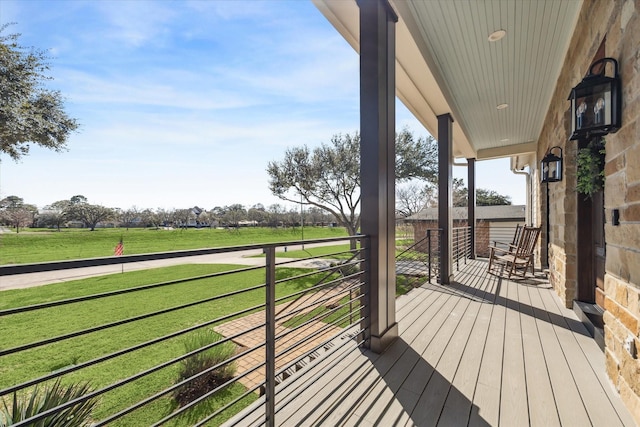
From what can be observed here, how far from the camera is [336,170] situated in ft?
36.0

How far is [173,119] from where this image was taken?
18672 mm

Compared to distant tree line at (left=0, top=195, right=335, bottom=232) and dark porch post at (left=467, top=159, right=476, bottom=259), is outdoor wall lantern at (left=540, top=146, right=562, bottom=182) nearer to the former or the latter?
dark porch post at (left=467, top=159, right=476, bottom=259)

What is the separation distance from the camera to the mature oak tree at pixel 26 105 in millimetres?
7312

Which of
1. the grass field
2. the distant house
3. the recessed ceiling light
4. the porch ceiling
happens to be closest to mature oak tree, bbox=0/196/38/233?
the grass field

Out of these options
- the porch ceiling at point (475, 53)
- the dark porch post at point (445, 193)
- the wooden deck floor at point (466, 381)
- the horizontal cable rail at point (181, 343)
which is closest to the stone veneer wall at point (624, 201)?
the wooden deck floor at point (466, 381)

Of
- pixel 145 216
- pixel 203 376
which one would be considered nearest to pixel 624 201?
pixel 203 376

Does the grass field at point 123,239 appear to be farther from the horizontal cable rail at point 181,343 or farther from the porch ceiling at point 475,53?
the porch ceiling at point 475,53

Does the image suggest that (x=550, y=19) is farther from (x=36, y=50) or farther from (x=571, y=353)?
(x=36, y=50)

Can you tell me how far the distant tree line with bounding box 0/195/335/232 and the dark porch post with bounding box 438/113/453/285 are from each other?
8.68 m

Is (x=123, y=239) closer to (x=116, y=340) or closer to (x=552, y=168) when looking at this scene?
(x=116, y=340)

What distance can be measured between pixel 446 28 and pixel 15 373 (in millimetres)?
7680

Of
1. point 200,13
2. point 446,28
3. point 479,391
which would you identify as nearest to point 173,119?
point 200,13

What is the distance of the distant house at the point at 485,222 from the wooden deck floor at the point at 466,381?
32.3 feet

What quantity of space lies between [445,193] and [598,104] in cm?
280
